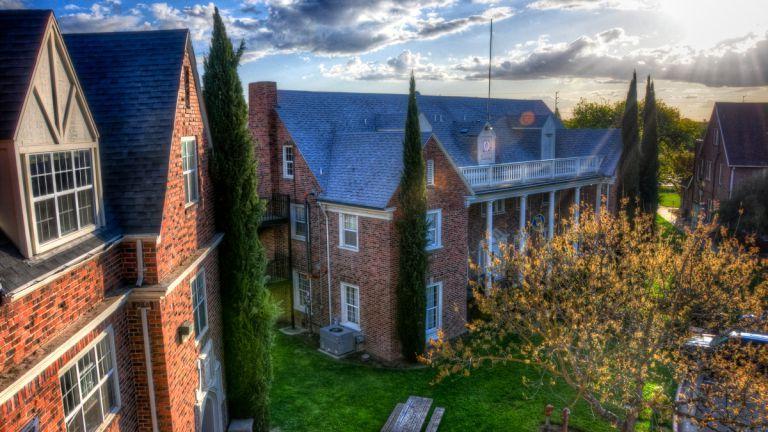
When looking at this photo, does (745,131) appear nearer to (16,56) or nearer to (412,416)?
(412,416)

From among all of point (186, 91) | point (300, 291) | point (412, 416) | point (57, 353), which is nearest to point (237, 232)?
point (186, 91)

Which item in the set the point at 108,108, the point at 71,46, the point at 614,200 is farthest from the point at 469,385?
the point at 614,200

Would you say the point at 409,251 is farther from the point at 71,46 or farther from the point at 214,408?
the point at 71,46

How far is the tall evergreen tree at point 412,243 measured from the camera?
1755 centimetres

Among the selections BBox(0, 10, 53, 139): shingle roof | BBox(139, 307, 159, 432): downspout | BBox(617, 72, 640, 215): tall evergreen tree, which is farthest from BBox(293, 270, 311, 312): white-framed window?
BBox(617, 72, 640, 215): tall evergreen tree

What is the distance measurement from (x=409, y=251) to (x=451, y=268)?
308 cm

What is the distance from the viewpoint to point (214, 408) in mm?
12242

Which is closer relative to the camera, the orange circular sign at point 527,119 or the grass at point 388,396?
the grass at point 388,396

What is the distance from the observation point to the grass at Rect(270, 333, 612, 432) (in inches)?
572

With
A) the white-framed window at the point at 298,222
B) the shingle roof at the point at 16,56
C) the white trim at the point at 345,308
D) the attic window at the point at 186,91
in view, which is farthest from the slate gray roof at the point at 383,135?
the shingle roof at the point at 16,56

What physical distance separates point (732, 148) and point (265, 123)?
32.8 m

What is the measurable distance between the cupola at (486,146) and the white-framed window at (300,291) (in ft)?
34.0

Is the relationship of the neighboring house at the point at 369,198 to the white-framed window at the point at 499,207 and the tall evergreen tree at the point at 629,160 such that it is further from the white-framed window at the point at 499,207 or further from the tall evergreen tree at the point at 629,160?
the tall evergreen tree at the point at 629,160

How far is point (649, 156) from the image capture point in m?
35.8
